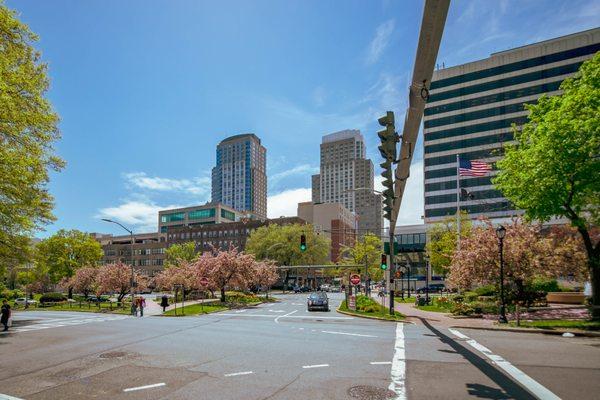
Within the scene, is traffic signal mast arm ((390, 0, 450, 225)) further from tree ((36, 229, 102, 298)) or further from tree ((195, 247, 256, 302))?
tree ((36, 229, 102, 298))

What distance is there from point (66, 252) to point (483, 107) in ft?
299

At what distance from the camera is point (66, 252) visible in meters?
79.3

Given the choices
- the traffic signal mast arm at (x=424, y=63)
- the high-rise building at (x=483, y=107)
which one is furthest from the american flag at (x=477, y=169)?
the high-rise building at (x=483, y=107)

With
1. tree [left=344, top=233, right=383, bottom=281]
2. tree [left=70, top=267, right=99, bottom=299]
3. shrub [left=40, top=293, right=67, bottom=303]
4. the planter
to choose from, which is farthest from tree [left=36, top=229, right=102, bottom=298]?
the planter

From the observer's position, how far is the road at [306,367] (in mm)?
9055

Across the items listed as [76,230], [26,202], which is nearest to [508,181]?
[26,202]

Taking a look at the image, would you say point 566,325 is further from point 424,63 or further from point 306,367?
point 424,63

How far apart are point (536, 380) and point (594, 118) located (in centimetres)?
1571

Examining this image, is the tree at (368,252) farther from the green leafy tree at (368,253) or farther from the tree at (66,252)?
the tree at (66,252)

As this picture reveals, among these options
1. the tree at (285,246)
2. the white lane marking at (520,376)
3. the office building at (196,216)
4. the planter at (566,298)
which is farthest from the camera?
the office building at (196,216)

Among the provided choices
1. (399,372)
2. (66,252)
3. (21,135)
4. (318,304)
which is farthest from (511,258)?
(66,252)

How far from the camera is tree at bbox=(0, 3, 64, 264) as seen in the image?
2142 centimetres

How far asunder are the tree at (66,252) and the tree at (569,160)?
77549 millimetres

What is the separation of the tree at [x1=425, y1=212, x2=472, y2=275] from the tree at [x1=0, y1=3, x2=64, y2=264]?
41701 millimetres
